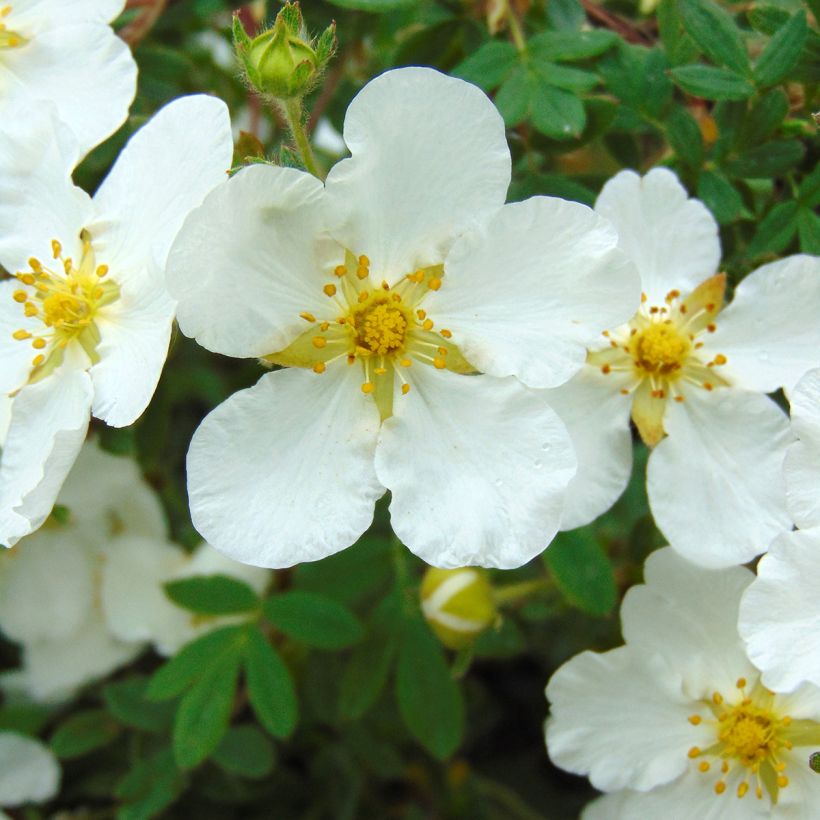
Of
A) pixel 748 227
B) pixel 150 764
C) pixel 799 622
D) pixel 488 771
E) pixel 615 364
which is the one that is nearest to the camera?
pixel 799 622

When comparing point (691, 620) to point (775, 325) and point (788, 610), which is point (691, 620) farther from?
point (775, 325)

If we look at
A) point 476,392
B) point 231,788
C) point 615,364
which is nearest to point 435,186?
point 476,392

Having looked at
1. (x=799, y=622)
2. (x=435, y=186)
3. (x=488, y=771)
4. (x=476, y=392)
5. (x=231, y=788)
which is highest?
(x=435, y=186)

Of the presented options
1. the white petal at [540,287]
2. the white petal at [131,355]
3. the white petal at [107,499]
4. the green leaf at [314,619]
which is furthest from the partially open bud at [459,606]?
the white petal at [107,499]

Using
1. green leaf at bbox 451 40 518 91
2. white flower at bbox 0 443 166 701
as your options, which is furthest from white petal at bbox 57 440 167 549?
green leaf at bbox 451 40 518 91

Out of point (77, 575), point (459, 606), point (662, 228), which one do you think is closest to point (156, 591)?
point (77, 575)

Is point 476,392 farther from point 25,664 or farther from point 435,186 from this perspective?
point 25,664
